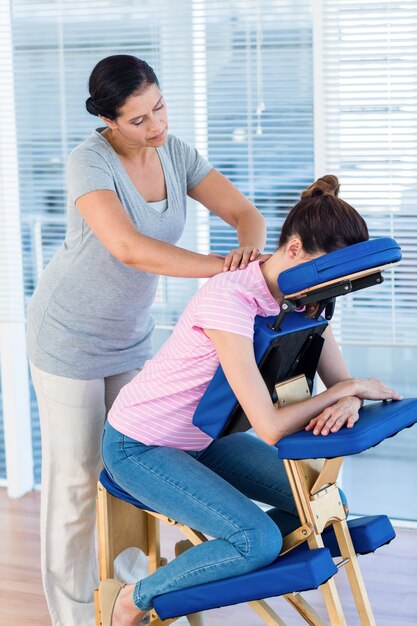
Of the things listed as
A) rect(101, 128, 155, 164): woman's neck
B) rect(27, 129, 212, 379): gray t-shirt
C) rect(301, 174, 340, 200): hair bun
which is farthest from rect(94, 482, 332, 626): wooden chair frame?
rect(101, 128, 155, 164): woman's neck

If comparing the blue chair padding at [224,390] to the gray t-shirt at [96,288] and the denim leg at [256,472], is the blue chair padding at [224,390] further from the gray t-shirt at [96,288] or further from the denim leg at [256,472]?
the gray t-shirt at [96,288]

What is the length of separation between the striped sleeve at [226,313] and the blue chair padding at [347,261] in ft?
0.54

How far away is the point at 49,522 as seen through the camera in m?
2.33

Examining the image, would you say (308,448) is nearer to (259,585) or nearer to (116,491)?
(259,585)

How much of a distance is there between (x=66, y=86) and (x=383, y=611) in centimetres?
193

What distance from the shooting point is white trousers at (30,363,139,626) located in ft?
7.52

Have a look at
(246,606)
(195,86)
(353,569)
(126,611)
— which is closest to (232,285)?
(353,569)

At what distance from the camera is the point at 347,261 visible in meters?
1.67

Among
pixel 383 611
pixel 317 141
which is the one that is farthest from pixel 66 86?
pixel 383 611

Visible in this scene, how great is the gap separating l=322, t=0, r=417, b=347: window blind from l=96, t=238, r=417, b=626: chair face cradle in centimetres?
93

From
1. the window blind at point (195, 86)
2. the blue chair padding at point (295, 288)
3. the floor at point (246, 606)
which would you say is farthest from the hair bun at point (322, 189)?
the floor at point (246, 606)

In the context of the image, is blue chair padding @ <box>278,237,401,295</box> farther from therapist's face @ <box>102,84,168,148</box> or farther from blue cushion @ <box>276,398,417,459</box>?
therapist's face @ <box>102,84,168,148</box>

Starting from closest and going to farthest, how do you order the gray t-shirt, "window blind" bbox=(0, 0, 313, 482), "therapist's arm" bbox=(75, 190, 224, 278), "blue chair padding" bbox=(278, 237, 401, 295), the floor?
"blue chair padding" bbox=(278, 237, 401, 295), "therapist's arm" bbox=(75, 190, 224, 278), the gray t-shirt, the floor, "window blind" bbox=(0, 0, 313, 482)

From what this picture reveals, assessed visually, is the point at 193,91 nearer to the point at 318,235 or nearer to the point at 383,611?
the point at 318,235
